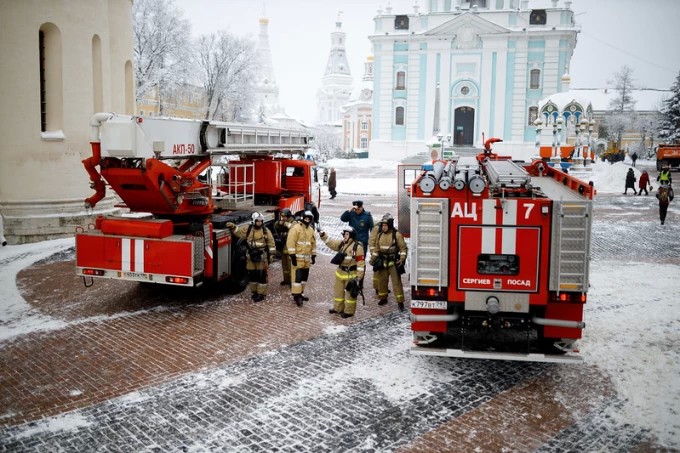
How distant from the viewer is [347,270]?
10.5 metres

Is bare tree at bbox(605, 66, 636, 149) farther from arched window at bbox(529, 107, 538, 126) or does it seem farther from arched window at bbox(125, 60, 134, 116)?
arched window at bbox(125, 60, 134, 116)

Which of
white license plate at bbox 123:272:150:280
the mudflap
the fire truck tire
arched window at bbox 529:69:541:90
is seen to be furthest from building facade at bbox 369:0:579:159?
the mudflap

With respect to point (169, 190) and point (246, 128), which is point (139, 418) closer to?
point (169, 190)

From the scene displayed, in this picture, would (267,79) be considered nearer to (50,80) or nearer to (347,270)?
(50,80)

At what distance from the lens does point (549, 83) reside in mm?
54875

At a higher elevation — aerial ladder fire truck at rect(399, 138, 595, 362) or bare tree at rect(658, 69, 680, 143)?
bare tree at rect(658, 69, 680, 143)

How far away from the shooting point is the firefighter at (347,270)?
1034cm

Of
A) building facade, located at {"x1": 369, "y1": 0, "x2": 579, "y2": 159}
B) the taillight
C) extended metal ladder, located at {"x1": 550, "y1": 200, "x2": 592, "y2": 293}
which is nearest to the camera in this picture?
extended metal ladder, located at {"x1": 550, "y1": 200, "x2": 592, "y2": 293}

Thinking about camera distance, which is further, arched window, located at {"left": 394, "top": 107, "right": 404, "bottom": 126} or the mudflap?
arched window, located at {"left": 394, "top": 107, "right": 404, "bottom": 126}

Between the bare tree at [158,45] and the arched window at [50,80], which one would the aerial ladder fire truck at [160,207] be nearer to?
the arched window at [50,80]

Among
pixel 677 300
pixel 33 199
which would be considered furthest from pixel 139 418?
pixel 33 199

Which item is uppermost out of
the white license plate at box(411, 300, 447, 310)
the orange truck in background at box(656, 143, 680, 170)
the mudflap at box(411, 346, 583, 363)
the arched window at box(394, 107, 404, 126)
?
the arched window at box(394, 107, 404, 126)

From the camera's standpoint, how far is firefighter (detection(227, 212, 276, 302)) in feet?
37.0

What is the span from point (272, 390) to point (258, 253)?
4191 millimetres
